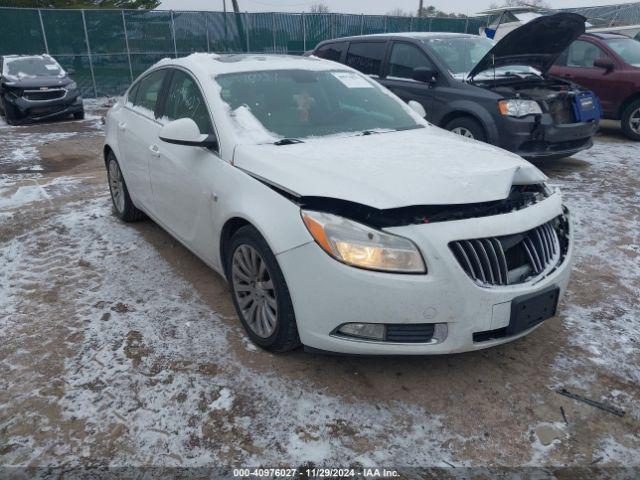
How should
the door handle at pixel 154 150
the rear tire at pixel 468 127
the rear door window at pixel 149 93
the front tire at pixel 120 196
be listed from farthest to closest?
the rear tire at pixel 468 127
the front tire at pixel 120 196
the rear door window at pixel 149 93
the door handle at pixel 154 150

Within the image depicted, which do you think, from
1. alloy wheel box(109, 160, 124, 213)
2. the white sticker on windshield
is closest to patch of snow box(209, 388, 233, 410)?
the white sticker on windshield

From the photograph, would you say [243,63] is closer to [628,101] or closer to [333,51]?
[333,51]

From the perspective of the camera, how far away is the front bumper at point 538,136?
6000mm

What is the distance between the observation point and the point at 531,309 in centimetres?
247

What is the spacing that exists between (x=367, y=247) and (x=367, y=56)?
605cm

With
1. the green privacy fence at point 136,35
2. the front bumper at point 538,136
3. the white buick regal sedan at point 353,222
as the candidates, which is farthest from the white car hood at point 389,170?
the green privacy fence at point 136,35

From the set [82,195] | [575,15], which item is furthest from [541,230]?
[82,195]

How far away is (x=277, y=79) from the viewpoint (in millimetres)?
3615

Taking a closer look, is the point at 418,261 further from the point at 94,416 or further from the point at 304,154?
the point at 94,416

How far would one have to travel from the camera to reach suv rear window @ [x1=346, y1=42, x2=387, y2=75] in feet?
24.6

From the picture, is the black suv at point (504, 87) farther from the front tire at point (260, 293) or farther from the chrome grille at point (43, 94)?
the chrome grille at point (43, 94)

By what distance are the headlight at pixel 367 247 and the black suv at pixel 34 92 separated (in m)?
11.5

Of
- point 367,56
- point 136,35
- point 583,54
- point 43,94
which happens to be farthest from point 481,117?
point 136,35

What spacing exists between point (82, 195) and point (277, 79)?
11.3 feet
